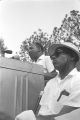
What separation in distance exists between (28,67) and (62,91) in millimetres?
1337

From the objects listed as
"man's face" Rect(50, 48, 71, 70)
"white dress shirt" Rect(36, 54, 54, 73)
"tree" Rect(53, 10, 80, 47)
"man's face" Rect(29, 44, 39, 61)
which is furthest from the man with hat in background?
"tree" Rect(53, 10, 80, 47)

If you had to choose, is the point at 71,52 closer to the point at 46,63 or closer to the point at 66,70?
the point at 66,70

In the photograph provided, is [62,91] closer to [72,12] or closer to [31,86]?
[31,86]

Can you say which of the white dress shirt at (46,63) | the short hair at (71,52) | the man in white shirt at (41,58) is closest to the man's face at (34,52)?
the man in white shirt at (41,58)

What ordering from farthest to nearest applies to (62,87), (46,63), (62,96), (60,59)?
(46,63) < (60,59) < (62,87) < (62,96)

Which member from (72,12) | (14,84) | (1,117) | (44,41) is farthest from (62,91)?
(44,41)

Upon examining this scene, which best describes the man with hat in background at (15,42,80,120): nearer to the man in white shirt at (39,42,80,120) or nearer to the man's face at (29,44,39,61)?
the man in white shirt at (39,42,80,120)

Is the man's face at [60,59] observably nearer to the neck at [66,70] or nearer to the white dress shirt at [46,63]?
the neck at [66,70]

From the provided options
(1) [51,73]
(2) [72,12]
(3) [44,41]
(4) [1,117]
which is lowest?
(3) [44,41]

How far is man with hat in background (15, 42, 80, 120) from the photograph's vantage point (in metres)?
3.55

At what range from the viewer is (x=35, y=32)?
31.0 m

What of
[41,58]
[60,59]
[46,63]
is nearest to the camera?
[60,59]

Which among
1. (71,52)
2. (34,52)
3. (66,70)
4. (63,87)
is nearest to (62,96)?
(63,87)

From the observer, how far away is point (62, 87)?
3748 millimetres
